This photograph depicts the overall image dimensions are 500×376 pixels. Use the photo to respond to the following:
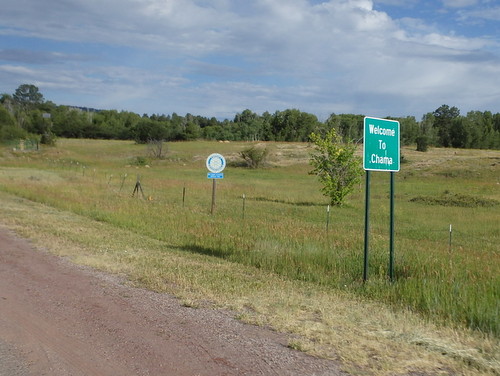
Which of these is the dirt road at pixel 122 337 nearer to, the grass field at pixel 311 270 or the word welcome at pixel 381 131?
the grass field at pixel 311 270

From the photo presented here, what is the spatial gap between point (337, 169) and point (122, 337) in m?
27.7

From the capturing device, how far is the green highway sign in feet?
29.3

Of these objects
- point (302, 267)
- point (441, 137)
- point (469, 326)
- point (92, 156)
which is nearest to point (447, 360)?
point (469, 326)

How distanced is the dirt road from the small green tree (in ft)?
80.9

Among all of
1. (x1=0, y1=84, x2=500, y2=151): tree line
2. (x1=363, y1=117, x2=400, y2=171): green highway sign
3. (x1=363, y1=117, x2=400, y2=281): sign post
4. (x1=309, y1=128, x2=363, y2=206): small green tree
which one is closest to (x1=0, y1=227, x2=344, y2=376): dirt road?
(x1=363, y1=117, x2=400, y2=281): sign post

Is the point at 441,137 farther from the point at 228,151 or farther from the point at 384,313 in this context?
the point at 384,313

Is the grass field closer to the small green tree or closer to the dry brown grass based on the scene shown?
the dry brown grass

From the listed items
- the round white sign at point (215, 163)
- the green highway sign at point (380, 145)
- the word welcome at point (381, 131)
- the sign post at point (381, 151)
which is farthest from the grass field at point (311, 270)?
the word welcome at point (381, 131)

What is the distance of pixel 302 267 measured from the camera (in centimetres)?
1027

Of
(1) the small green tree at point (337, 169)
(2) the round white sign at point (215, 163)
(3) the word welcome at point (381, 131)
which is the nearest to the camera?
(3) the word welcome at point (381, 131)

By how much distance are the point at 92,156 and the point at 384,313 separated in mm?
78337

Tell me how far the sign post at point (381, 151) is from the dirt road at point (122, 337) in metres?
3.39

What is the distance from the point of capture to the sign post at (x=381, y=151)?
8.95 metres

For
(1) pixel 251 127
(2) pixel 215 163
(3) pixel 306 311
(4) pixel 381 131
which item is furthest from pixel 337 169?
(1) pixel 251 127
